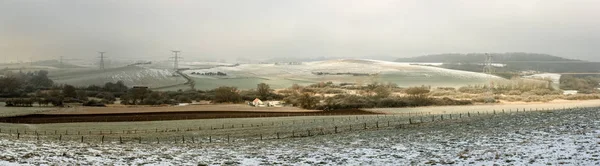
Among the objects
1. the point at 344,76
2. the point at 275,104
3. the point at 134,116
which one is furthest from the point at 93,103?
the point at 344,76

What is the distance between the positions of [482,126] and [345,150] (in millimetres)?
12602

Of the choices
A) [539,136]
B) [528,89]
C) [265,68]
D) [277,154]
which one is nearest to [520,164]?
[539,136]

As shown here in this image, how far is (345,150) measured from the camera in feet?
76.5

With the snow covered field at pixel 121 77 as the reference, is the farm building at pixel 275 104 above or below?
below

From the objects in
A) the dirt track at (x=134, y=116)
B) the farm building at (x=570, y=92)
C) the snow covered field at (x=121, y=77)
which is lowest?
the dirt track at (x=134, y=116)

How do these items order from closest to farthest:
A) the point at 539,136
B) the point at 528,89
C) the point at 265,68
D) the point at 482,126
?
1. the point at 539,136
2. the point at 482,126
3. the point at 528,89
4. the point at 265,68

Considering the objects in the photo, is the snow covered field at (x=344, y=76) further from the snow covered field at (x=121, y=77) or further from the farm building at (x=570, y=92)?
the farm building at (x=570, y=92)

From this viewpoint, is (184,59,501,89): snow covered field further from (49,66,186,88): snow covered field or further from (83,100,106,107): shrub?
(83,100,106,107): shrub

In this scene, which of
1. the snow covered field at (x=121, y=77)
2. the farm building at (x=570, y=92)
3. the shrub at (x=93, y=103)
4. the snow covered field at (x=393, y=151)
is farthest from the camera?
the snow covered field at (x=121, y=77)

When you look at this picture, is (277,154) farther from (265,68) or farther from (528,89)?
(265,68)

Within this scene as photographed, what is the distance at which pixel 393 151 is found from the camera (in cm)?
2202

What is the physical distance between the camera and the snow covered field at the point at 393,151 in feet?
59.3

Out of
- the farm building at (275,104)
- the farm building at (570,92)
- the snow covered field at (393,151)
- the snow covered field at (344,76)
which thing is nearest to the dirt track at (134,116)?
the farm building at (275,104)

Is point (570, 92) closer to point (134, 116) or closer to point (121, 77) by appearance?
point (134, 116)
